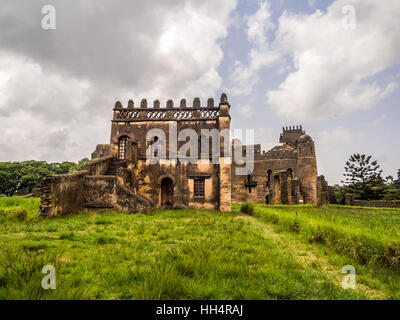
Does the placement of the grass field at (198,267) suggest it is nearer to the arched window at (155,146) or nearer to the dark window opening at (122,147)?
the arched window at (155,146)

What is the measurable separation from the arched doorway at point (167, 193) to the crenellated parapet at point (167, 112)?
216 inches

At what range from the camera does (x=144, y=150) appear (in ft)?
60.2

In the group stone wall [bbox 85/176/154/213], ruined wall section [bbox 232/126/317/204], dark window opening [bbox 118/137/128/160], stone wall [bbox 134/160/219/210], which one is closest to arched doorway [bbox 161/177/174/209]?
stone wall [bbox 134/160/219/210]

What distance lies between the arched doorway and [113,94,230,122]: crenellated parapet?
5.48 metres

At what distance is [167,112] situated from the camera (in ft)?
61.7

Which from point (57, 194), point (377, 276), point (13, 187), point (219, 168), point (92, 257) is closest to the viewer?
point (377, 276)

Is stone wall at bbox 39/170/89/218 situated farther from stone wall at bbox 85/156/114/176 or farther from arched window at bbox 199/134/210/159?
arched window at bbox 199/134/210/159

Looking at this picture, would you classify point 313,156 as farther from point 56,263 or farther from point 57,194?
point 56,263

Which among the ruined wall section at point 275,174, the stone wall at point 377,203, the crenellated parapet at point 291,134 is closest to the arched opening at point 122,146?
the ruined wall section at point 275,174

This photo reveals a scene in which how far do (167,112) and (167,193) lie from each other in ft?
23.4

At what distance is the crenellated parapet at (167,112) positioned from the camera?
18.6m
